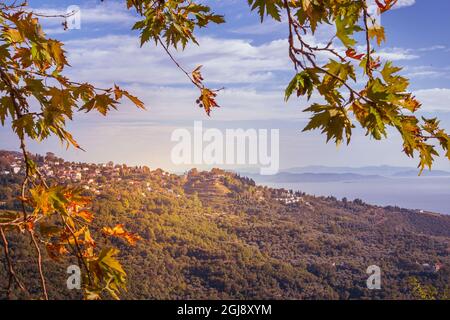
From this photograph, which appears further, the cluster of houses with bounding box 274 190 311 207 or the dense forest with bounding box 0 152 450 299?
the cluster of houses with bounding box 274 190 311 207

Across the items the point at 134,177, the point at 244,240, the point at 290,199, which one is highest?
the point at 134,177

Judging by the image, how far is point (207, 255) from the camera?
167 feet

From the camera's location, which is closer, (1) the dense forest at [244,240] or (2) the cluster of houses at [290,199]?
(1) the dense forest at [244,240]

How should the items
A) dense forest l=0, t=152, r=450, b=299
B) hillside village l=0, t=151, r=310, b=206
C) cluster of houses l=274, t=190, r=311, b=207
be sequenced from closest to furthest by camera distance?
dense forest l=0, t=152, r=450, b=299 → hillside village l=0, t=151, r=310, b=206 → cluster of houses l=274, t=190, r=311, b=207

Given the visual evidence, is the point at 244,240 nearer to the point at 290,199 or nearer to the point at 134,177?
the point at 290,199

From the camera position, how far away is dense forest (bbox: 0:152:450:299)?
41188 mm

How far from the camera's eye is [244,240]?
58312 mm

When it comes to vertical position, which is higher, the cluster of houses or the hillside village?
the hillside village

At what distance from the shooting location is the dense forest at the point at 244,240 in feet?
135

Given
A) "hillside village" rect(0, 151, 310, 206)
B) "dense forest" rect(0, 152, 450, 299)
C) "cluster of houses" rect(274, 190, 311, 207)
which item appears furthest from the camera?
"cluster of houses" rect(274, 190, 311, 207)

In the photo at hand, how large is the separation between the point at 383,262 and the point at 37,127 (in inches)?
2156

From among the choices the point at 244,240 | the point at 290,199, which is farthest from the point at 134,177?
the point at 290,199

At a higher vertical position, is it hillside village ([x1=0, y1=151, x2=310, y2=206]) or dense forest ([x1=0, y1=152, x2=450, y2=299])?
hillside village ([x1=0, y1=151, x2=310, y2=206])

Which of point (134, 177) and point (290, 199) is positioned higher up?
point (134, 177)
